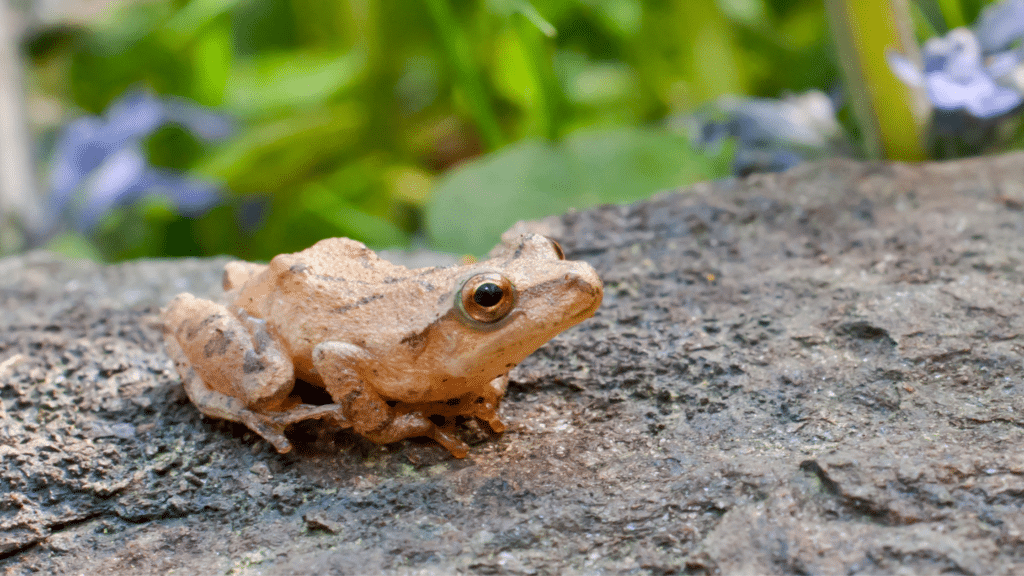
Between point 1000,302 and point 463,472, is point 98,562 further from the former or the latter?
point 1000,302

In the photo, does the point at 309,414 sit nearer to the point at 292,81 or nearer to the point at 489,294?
the point at 489,294

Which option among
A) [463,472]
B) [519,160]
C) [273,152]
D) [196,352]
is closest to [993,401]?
[463,472]

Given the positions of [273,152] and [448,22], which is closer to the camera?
[448,22]

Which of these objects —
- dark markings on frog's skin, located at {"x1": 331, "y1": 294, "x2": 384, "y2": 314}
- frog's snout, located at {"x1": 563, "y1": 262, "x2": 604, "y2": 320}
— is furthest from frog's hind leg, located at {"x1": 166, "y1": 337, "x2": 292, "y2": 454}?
frog's snout, located at {"x1": 563, "y1": 262, "x2": 604, "y2": 320}

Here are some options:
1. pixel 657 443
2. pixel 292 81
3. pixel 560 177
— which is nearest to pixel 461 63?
pixel 560 177

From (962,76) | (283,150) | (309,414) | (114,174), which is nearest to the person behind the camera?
(309,414)

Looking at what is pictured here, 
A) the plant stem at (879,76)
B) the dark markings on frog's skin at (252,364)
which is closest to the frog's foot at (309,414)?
the dark markings on frog's skin at (252,364)
